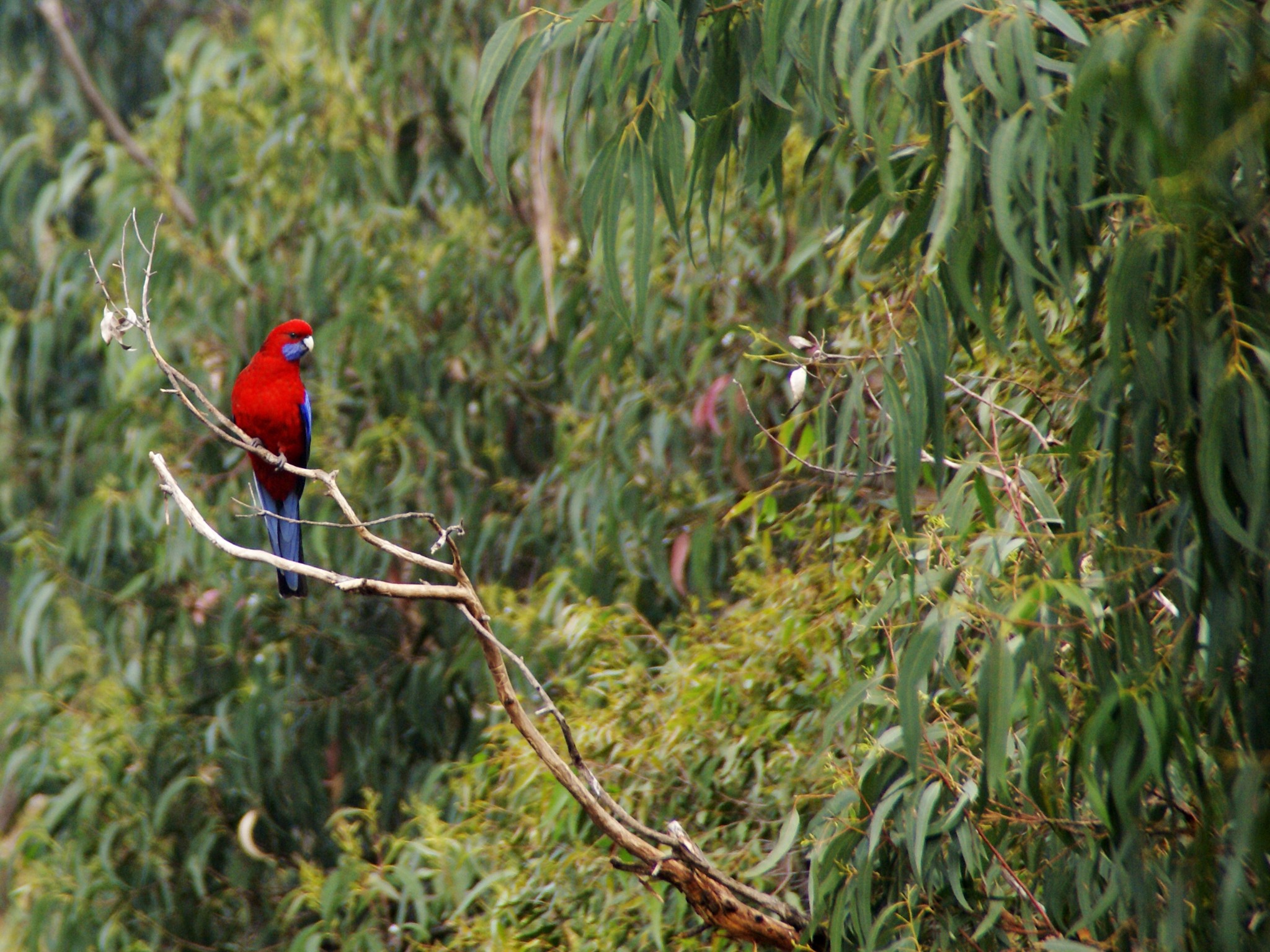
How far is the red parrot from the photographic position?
3627 millimetres

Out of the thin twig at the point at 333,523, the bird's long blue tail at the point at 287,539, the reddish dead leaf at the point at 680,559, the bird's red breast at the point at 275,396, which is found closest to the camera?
the thin twig at the point at 333,523

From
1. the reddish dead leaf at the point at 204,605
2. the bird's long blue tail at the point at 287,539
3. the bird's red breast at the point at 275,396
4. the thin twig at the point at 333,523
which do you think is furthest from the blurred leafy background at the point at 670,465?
the thin twig at the point at 333,523

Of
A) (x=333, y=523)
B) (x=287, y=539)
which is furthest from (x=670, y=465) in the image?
(x=333, y=523)

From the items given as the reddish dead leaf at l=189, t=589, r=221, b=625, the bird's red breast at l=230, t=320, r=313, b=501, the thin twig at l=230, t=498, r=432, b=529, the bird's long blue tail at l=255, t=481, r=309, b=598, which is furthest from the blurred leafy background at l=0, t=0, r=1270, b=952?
the thin twig at l=230, t=498, r=432, b=529

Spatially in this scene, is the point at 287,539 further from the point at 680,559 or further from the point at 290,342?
the point at 680,559

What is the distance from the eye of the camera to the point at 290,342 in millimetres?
3689

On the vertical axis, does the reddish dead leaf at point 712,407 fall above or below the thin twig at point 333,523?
below

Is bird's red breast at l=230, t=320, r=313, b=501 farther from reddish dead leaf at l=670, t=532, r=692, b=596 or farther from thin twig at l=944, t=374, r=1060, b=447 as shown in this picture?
thin twig at l=944, t=374, r=1060, b=447

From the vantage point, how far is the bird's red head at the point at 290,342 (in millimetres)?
3680

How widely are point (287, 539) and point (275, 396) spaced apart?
1.29 ft

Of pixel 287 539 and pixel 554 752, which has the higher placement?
pixel 554 752

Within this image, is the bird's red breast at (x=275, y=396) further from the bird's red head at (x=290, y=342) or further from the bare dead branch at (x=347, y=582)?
the bare dead branch at (x=347, y=582)

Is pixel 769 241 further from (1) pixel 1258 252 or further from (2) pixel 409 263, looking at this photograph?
(1) pixel 1258 252

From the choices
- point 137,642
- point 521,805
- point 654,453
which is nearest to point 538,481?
point 654,453
